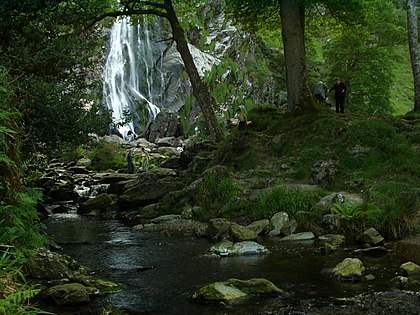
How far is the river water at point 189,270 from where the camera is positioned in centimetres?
789

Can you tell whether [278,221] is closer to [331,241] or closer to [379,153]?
[331,241]

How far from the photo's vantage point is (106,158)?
117 feet

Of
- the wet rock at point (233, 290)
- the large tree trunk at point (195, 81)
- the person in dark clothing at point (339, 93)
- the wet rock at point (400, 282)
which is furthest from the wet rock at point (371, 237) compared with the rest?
the large tree trunk at point (195, 81)

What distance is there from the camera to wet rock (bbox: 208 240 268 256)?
11898 millimetres

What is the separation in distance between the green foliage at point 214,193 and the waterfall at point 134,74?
2782 centimetres

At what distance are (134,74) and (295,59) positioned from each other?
29827 mm

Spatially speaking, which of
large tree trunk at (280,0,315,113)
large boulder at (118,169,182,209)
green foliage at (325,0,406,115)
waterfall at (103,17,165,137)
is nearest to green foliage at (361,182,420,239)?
large tree trunk at (280,0,315,113)

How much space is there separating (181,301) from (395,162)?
426 inches

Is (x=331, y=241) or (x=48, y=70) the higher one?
(x=48, y=70)

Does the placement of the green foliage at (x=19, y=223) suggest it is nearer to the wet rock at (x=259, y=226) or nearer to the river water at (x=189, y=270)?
the river water at (x=189, y=270)

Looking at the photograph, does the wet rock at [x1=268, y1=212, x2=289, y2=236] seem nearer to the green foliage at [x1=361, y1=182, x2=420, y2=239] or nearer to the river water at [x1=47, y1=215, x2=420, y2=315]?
the river water at [x1=47, y1=215, x2=420, y2=315]

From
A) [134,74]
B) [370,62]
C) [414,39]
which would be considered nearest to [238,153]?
[414,39]

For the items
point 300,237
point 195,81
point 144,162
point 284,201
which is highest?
point 195,81

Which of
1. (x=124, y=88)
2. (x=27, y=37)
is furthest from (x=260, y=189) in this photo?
(x=124, y=88)
